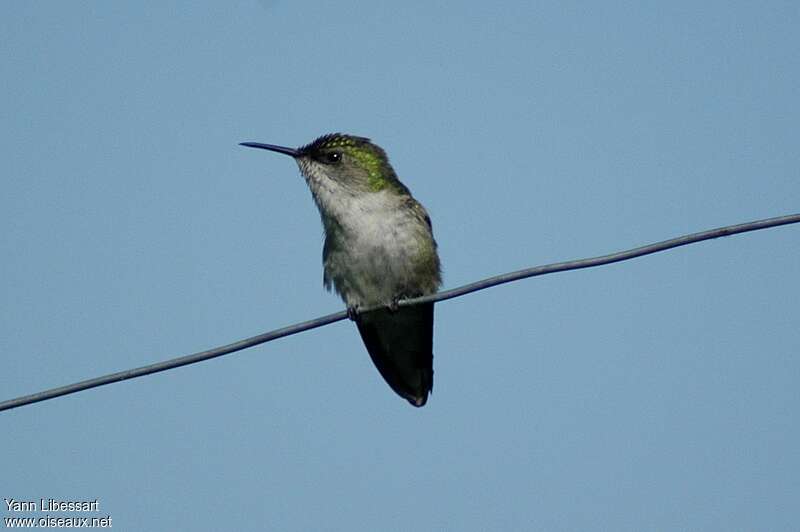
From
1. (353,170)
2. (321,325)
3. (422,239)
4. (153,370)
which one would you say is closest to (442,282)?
(422,239)

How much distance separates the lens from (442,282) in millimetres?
8961

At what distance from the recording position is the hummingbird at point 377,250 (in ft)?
27.3

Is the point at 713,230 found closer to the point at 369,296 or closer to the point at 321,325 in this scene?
the point at 321,325

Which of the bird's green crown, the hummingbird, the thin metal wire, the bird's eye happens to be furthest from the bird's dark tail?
the thin metal wire

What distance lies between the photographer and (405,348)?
9.46 m

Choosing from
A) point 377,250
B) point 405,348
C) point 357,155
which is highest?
point 357,155

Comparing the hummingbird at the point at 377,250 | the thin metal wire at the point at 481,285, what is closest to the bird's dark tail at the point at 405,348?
the hummingbird at the point at 377,250

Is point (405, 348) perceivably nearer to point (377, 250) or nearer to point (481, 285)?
point (377, 250)

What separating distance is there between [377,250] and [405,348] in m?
1.50

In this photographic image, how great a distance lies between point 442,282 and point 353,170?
1182 mm

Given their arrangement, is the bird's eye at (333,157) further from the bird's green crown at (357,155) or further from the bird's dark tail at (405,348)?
the bird's dark tail at (405,348)

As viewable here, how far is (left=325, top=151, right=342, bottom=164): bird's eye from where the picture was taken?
9.00m

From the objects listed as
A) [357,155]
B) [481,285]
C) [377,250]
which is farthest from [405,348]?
Answer: [481,285]

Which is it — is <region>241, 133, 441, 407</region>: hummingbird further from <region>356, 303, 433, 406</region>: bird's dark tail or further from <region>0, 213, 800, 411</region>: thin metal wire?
<region>0, 213, 800, 411</region>: thin metal wire
